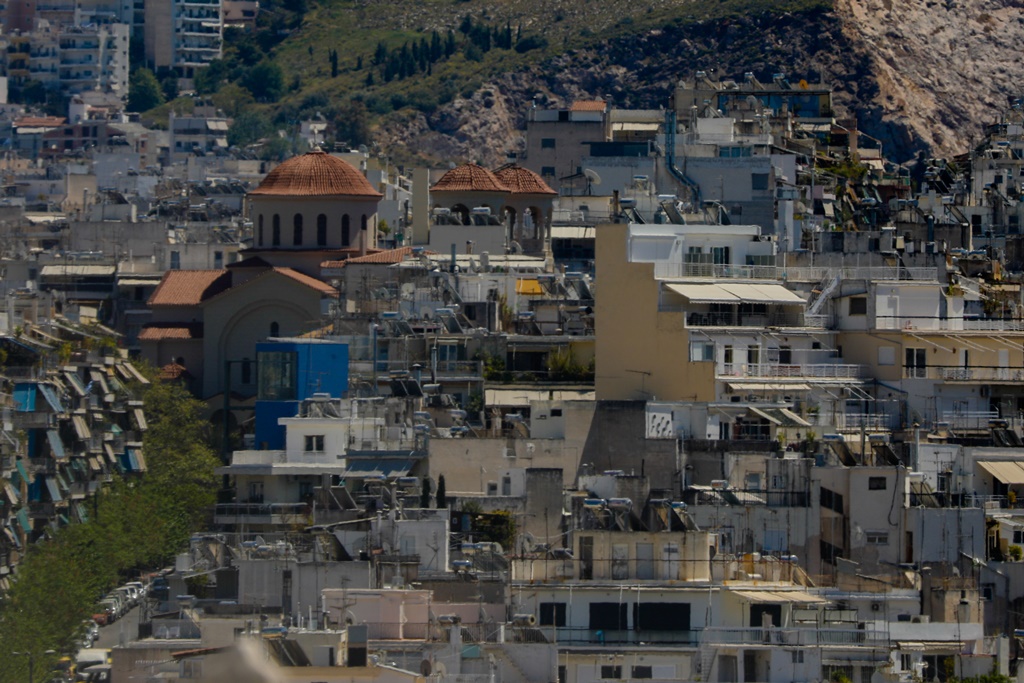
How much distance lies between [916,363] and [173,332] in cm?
4897

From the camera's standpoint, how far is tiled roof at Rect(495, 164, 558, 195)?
107 metres

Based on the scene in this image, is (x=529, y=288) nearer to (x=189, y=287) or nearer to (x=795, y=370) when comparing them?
(x=795, y=370)

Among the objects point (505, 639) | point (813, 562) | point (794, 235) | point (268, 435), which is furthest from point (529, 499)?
point (794, 235)

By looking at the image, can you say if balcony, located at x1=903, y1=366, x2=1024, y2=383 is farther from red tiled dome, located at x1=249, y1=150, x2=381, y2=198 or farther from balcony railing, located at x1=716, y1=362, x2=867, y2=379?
red tiled dome, located at x1=249, y1=150, x2=381, y2=198

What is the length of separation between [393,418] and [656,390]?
548 centimetres

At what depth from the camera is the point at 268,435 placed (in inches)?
3268

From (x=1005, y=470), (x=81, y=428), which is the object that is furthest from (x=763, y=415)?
(x=81, y=428)

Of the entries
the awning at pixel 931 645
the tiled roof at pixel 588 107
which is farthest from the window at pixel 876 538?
the tiled roof at pixel 588 107

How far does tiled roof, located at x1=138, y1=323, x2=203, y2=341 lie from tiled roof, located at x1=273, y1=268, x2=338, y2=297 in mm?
3418

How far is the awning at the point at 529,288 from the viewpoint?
8794cm

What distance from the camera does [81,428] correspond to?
94875 mm

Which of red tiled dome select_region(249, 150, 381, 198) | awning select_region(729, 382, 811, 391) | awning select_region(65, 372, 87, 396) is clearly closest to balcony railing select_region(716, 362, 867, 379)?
awning select_region(729, 382, 811, 391)

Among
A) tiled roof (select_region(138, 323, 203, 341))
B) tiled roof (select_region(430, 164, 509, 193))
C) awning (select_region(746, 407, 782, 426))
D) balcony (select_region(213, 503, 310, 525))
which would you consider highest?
tiled roof (select_region(430, 164, 509, 193))

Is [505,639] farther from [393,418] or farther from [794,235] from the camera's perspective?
[794,235]
